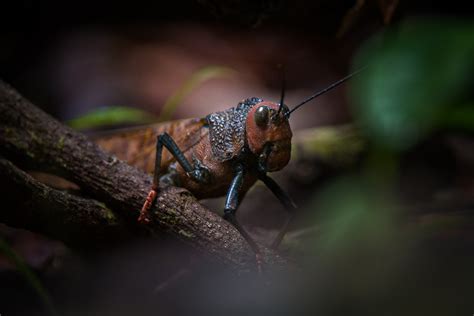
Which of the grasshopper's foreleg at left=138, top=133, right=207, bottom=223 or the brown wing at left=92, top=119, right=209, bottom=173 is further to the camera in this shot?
the brown wing at left=92, top=119, right=209, bottom=173

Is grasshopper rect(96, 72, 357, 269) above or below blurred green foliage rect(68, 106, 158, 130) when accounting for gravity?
below

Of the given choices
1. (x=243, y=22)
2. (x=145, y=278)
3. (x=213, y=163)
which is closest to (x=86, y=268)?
(x=145, y=278)

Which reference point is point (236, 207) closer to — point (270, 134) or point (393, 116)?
point (270, 134)

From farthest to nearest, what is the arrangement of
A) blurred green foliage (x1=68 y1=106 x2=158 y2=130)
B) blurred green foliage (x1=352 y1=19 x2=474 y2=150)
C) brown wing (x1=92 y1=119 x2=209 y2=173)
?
blurred green foliage (x1=68 y1=106 x2=158 y2=130) < blurred green foliage (x1=352 y1=19 x2=474 y2=150) < brown wing (x1=92 y1=119 x2=209 y2=173)

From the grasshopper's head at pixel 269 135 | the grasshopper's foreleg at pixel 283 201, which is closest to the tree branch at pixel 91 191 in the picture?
the grasshopper's foreleg at pixel 283 201

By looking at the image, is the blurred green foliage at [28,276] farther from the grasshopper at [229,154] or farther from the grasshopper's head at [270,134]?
the grasshopper's head at [270,134]

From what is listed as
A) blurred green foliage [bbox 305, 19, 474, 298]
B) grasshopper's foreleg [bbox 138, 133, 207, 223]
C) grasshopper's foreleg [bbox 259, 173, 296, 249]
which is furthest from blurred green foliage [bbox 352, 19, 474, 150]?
grasshopper's foreleg [bbox 138, 133, 207, 223]

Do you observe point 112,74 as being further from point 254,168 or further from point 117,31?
point 254,168

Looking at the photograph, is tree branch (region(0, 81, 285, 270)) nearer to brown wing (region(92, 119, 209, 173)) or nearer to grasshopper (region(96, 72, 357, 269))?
grasshopper (region(96, 72, 357, 269))

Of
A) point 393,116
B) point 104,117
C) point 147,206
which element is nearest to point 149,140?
point 104,117
